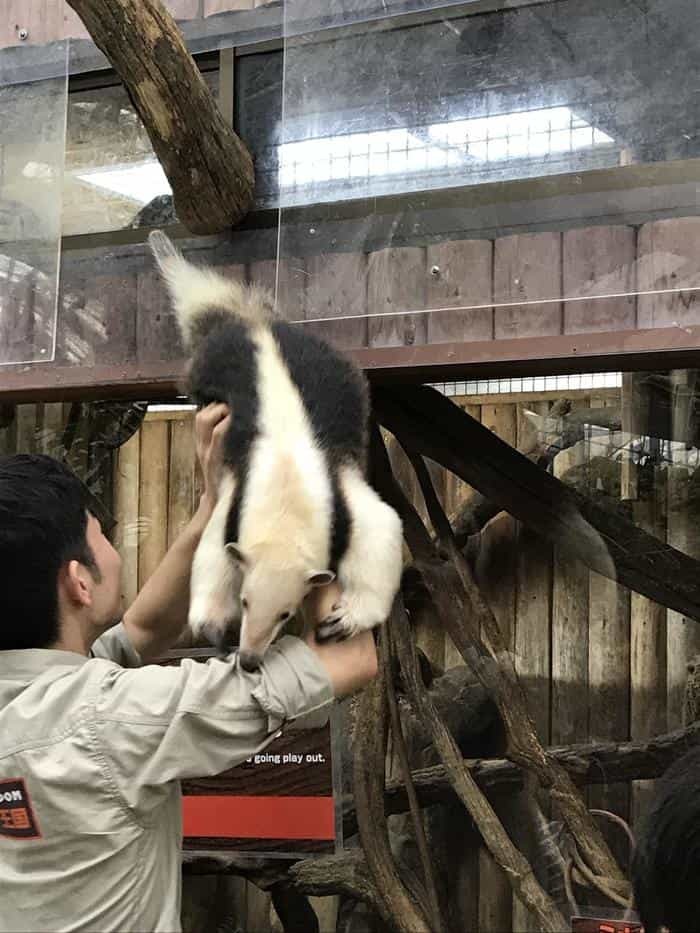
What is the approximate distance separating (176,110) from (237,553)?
1.68 m

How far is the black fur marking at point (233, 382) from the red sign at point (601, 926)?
5.39ft

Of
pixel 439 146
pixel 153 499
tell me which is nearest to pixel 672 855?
pixel 439 146

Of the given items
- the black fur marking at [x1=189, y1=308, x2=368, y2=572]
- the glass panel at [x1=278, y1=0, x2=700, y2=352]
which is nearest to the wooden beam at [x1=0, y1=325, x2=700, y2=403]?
the glass panel at [x1=278, y1=0, x2=700, y2=352]

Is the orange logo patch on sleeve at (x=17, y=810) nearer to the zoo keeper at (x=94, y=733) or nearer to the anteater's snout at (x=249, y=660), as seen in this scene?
the zoo keeper at (x=94, y=733)

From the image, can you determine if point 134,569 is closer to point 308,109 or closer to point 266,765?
point 266,765

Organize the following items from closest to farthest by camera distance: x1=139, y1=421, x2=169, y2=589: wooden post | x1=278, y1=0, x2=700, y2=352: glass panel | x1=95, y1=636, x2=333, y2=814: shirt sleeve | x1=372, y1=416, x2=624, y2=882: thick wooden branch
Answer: x1=95, y1=636, x2=333, y2=814: shirt sleeve < x1=278, y1=0, x2=700, y2=352: glass panel < x1=372, y1=416, x2=624, y2=882: thick wooden branch < x1=139, y1=421, x2=169, y2=589: wooden post

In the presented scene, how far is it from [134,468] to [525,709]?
147 cm

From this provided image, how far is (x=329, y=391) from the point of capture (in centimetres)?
228

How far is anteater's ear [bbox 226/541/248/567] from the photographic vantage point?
1983mm

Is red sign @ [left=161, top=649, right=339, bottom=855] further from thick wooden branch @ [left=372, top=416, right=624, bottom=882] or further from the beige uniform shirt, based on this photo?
the beige uniform shirt

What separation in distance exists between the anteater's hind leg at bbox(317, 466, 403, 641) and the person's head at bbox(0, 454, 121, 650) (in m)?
0.40

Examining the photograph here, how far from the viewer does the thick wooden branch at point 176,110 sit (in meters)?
3.05

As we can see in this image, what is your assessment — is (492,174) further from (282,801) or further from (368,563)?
(282,801)

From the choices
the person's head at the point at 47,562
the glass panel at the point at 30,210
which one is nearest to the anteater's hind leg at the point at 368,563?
the person's head at the point at 47,562
